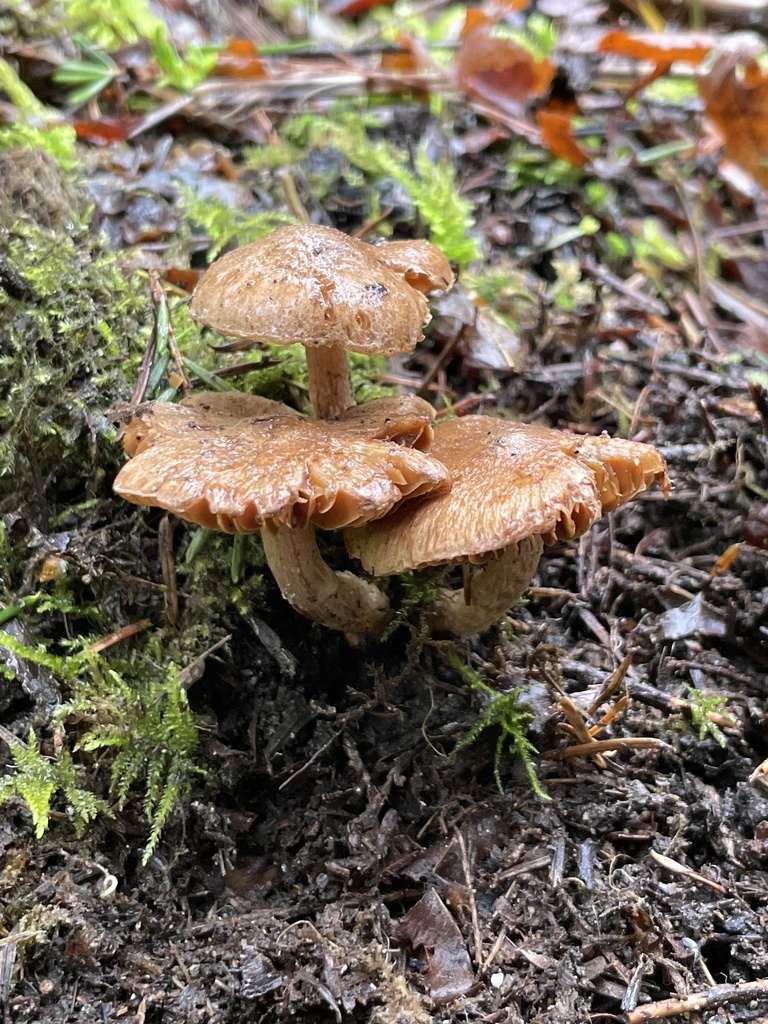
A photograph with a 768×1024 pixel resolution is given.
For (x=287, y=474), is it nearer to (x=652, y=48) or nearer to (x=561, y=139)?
(x=561, y=139)

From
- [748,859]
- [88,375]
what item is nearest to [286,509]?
[88,375]

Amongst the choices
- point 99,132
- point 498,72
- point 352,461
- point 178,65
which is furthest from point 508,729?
point 498,72

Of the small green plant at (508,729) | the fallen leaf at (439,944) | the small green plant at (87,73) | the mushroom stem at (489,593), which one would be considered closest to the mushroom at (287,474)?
the mushroom stem at (489,593)

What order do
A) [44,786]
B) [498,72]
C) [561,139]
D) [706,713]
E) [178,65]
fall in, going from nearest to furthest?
[44,786] → [706,713] → [178,65] → [561,139] → [498,72]

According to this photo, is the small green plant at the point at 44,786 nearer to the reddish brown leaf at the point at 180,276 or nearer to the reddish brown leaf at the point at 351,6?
the reddish brown leaf at the point at 180,276

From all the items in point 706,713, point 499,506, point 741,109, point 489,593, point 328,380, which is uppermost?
point 741,109

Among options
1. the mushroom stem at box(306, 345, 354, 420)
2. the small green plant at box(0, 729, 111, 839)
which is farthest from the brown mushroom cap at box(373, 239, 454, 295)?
the small green plant at box(0, 729, 111, 839)
